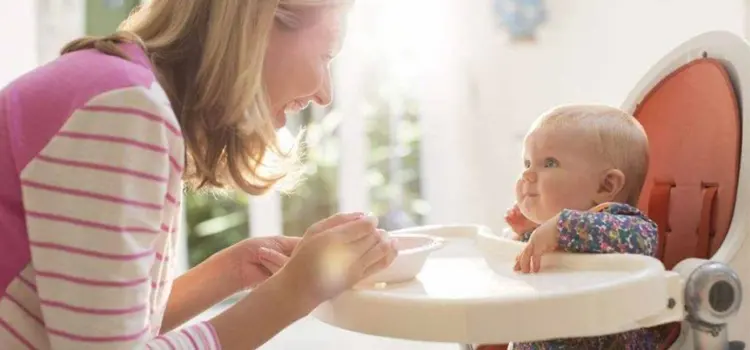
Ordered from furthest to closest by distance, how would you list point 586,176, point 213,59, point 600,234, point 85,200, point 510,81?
point 510,81, point 586,176, point 600,234, point 213,59, point 85,200

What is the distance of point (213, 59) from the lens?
2.91 ft

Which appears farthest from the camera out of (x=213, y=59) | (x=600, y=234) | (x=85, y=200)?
(x=600, y=234)

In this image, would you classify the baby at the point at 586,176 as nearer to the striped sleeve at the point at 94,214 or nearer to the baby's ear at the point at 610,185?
the baby's ear at the point at 610,185

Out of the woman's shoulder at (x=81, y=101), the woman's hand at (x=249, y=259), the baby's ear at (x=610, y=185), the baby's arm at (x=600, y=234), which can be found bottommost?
the woman's hand at (x=249, y=259)

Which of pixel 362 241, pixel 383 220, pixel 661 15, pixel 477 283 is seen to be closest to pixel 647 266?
pixel 477 283

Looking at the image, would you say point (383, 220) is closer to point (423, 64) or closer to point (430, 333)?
point (423, 64)

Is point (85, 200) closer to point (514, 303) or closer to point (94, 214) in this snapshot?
point (94, 214)

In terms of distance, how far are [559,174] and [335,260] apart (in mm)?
363

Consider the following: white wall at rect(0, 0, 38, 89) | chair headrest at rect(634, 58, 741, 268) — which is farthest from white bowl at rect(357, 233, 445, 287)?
white wall at rect(0, 0, 38, 89)

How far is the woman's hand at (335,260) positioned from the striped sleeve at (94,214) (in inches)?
6.5

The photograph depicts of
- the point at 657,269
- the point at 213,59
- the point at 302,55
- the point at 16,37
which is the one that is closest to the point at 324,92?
the point at 302,55

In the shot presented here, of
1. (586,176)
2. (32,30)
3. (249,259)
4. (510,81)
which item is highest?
(32,30)

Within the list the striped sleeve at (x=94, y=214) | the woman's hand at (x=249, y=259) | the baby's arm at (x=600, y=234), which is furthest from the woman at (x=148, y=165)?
the baby's arm at (x=600, y=234)

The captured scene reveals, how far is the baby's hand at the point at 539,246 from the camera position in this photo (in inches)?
39.5
